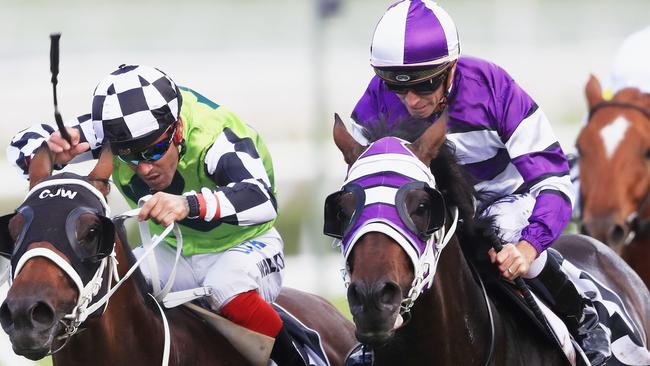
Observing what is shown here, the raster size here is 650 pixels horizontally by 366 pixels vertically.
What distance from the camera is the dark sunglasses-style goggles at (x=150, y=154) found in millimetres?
4945

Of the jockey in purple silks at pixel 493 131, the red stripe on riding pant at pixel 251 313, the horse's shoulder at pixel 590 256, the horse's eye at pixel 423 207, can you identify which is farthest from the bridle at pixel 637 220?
the horse's eye at pixel 423 207

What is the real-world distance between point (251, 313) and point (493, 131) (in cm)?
118

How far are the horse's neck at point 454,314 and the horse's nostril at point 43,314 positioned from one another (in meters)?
1.17

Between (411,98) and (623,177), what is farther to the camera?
(623,177)

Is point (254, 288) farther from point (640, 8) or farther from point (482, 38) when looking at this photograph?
point (640, 8)

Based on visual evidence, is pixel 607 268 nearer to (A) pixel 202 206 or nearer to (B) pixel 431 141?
(B) pixel 431 141

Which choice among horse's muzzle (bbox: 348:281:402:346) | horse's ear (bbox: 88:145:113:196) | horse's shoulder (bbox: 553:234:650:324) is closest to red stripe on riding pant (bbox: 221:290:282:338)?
horse's ear (bbox: 88:145:113:196)

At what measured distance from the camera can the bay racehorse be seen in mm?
3867

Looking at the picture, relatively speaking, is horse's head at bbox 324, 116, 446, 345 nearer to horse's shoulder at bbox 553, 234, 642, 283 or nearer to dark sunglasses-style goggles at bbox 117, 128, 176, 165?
dark sunglasses-style goggles at bbox 117, 128, 176, 165

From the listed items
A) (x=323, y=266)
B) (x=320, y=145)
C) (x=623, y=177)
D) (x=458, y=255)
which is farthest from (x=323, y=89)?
(x=458, y=255)

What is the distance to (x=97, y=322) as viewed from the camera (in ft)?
14.4

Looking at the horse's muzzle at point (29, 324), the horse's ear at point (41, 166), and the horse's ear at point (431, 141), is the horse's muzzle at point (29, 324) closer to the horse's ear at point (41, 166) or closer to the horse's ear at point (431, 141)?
the horse's ear at point (41, 166)

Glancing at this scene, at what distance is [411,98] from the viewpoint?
182 inches

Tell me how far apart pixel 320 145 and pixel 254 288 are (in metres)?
4.35
